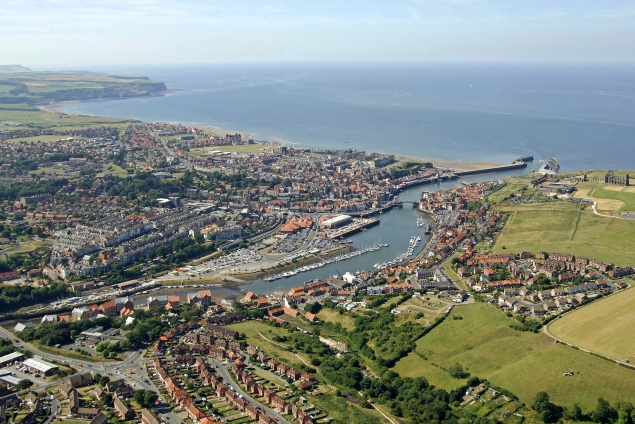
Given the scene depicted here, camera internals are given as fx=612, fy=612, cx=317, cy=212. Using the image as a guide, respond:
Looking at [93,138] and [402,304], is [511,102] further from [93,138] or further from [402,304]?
[402,304]

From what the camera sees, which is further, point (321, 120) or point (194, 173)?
point (321, 120)

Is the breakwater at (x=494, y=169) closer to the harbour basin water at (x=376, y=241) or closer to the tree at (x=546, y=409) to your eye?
the harbour basin water at (x=376, y=241)

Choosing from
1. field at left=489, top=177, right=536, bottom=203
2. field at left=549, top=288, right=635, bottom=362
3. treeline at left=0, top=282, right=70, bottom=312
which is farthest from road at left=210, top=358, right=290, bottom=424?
field at left=489, top=177, right=536, bottom=203

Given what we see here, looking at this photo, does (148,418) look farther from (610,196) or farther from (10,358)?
(610,196)

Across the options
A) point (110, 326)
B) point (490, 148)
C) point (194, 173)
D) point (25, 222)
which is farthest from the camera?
point (490, 148)

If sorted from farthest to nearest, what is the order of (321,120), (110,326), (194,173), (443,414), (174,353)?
1. (321,120)
2. (194,173)
3. (110,326)
4. (174,353)
5. (443,414)

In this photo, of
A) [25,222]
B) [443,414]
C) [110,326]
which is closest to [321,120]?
[25,222]

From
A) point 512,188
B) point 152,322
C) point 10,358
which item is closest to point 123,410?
point 10,358
